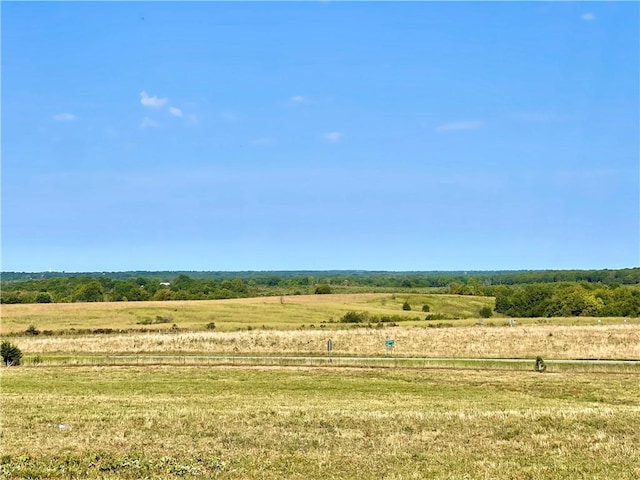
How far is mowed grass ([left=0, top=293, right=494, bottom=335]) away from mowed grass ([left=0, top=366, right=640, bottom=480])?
2040 inches

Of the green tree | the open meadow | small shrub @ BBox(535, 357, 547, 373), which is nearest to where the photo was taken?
the open meadow

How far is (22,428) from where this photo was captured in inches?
707

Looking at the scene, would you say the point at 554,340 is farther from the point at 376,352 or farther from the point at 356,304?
the point at 356,304

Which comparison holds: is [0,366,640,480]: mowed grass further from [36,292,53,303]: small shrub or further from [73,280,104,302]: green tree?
[73,280,104,302]: green tree

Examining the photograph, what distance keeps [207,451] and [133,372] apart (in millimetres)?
22365

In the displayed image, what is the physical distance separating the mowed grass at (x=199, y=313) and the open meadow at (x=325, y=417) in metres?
34.0

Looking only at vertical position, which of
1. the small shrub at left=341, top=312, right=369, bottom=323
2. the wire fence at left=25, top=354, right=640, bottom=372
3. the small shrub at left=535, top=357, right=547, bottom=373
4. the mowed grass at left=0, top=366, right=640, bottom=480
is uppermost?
the mowed grass at left=0, top=366, right=640, bottom=480

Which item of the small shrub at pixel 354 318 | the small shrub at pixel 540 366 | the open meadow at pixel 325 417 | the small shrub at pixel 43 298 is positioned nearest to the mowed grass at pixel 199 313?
the small shrub at pixel 354 318

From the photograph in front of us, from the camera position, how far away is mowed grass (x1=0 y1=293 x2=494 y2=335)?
3317 inches

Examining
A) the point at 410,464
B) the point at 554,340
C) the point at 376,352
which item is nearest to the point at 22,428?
the point at 410,464

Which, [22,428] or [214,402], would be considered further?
[214,402]

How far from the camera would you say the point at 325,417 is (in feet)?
64.7

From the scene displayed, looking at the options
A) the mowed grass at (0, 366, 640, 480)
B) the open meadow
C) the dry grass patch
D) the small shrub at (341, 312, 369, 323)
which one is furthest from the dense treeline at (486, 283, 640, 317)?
the mowed grass at (0, 366, 640, 480)

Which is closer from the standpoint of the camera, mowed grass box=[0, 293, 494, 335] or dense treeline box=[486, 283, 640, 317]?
mowed grass box=[0, 293, 494, 335]
